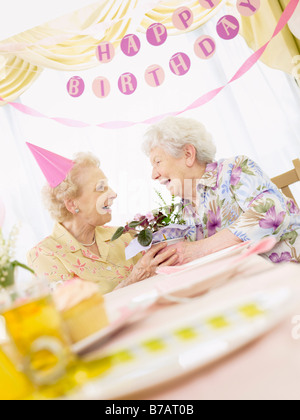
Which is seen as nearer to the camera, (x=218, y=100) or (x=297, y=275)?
(x=297, y=275)

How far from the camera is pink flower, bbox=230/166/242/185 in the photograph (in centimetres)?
154

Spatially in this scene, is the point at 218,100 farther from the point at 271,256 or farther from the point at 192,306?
the point at 192,306

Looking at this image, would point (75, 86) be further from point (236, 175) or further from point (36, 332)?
point (36, 332)

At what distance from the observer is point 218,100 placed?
2.98 meters

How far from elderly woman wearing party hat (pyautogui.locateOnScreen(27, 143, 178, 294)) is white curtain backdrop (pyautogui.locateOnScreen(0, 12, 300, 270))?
1.06 m

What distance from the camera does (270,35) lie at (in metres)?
2.76

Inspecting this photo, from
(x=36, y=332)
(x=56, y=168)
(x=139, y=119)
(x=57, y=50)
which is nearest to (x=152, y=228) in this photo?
(x=56, y=168)

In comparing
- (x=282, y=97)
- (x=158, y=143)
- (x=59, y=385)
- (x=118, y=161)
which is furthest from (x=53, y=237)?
(x=282, y=97)

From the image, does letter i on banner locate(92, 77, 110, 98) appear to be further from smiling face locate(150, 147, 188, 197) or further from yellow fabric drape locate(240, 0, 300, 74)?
smiling face locate(150, 147, 188, 197)

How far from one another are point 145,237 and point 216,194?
1.42 ft

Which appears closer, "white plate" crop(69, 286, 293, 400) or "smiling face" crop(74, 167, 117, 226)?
"white plate" crop(69, 286, 293, 400)

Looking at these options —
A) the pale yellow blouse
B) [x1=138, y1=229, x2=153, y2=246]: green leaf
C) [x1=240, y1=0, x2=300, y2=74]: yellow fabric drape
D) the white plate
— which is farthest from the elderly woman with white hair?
[x1=240, y1=0, x2=300, y2=74]: yellow fabric drape

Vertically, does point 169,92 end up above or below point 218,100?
above

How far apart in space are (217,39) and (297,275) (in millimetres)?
2830
